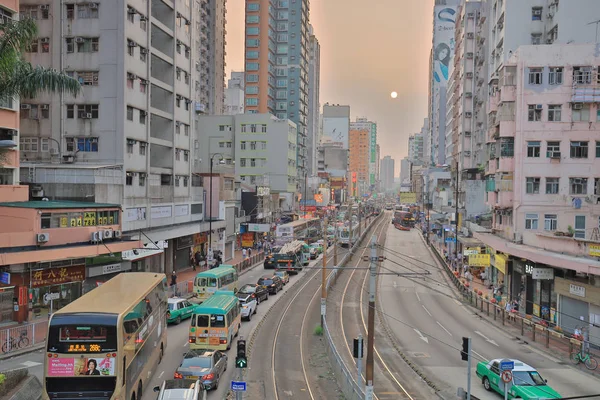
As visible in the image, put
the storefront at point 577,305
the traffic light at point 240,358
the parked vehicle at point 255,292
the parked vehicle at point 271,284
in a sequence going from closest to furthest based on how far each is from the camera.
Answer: the traffic light at point 240,358
the storefront at point 577,305
the parked vehicle at point 255,292
the parked vehicle at point 271,284

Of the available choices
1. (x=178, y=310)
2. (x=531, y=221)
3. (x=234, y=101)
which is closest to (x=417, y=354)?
(x=178, y=310)

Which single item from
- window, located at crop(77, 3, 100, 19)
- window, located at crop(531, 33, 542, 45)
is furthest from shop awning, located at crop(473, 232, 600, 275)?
window, located at crop(77, 3, 100, 19)

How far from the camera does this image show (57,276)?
34.3 metres

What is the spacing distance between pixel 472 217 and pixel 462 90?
23.0 metres

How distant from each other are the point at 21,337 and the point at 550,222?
36677 mm

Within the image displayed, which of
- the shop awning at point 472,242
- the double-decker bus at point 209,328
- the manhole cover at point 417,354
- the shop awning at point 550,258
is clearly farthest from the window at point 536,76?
the double-decker bus at point 209,328

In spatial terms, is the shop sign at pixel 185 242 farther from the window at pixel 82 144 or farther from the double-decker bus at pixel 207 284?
the double-decker bus at pixel 207 284

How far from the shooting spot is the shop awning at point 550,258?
30619 mm

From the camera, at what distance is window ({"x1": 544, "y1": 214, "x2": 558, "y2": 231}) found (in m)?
42.2

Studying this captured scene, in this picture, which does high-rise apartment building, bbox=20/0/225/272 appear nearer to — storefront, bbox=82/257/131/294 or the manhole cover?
storefront, bbox=82/257/131/294

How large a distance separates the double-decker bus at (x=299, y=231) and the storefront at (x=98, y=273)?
2764 cm

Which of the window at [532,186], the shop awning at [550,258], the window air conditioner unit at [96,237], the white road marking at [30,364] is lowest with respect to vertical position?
the white road marking at [30,364]

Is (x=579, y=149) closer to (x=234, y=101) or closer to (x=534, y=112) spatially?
(x=534, y=112)

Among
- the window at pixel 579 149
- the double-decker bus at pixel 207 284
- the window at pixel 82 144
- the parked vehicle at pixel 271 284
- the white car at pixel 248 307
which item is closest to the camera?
the white car at pixel 248 307
